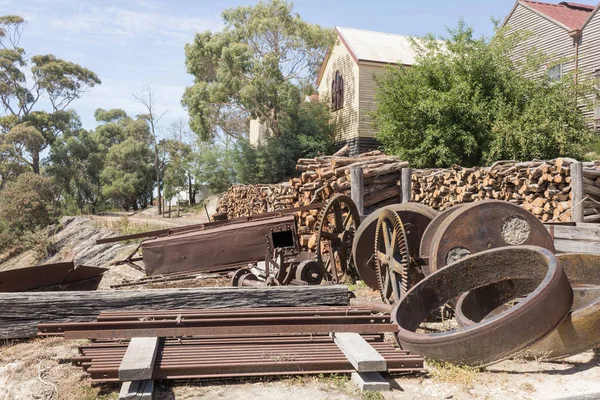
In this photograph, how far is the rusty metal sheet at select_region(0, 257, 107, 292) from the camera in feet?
24.0

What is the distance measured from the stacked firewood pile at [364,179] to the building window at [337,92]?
50.6 ft

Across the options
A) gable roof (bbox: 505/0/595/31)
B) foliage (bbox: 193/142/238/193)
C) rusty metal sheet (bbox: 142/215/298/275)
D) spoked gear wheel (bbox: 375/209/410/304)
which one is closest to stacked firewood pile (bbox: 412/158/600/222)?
spoked gear wheel (bbox: 375/209/410/304)

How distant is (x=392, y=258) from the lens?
5723 mm

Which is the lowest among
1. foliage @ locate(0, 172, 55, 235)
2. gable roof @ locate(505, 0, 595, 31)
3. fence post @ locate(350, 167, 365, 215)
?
foliage @ locate(0, 172, 55, 235)

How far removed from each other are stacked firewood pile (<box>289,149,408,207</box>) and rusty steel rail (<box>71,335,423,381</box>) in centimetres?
605

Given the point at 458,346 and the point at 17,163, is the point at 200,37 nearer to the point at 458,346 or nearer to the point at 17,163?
the point at 17,163

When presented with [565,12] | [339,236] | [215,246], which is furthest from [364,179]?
[565,12]

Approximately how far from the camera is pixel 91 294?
5230mm

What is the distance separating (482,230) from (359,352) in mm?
2410

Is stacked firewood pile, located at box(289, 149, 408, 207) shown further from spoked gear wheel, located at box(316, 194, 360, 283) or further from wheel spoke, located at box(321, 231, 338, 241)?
wheel spoke, located at box(321, 231, 338, 241)

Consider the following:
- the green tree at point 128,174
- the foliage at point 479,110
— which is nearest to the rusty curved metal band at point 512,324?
the foliage at point 479,110

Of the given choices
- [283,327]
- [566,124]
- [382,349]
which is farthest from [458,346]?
[566,124]

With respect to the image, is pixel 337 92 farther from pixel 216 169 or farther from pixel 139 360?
pixel 139 360

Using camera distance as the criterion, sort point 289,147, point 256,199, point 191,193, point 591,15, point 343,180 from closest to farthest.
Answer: point 343,180 → point 256,199 → point 591,15 → point 289,147 → point 191,193
